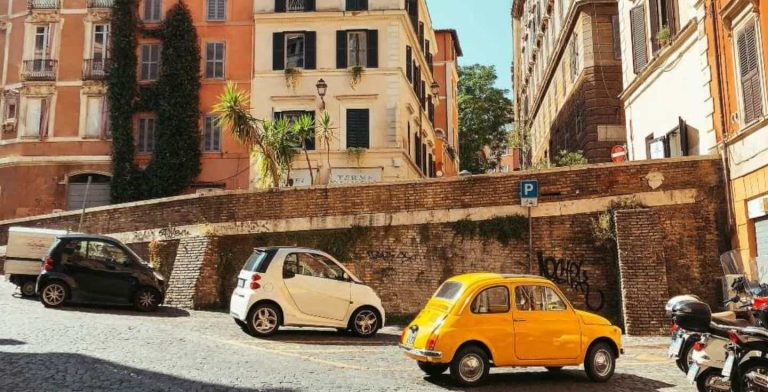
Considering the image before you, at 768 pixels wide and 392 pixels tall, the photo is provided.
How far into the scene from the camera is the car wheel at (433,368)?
8.62 m

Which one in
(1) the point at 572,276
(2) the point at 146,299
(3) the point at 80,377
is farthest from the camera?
(2) the point at 146,299

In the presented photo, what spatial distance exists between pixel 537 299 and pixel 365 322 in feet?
14.9

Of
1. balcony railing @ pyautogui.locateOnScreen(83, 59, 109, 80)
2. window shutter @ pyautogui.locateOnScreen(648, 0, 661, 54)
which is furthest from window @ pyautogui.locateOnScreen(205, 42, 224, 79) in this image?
window shutter @ pyautogui.locateOnScreen(648, 0, 661, 54)

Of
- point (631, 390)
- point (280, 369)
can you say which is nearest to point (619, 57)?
point (631, 390)

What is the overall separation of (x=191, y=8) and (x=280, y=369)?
26.6 meters

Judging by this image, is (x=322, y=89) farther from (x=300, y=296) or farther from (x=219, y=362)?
(x=219, y=362)

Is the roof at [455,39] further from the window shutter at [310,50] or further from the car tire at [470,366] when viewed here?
the car tire at [470,366]

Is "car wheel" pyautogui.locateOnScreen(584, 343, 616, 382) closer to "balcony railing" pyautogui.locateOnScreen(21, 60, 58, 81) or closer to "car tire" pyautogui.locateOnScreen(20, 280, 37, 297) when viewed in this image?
"car tire" pyautogui.locateOnScreen(20, 280, 37, 297)

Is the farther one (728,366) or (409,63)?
(409,63)

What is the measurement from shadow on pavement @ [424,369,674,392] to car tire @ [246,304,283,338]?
4.04 meters

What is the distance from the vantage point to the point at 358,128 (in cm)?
2828

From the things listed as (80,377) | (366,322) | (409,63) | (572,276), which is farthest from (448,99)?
(80,377)

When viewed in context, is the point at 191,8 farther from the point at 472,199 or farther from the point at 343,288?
the point at 343,288

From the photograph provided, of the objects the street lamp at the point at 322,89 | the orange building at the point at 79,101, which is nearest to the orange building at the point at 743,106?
the street lamp at the point at 322,89
